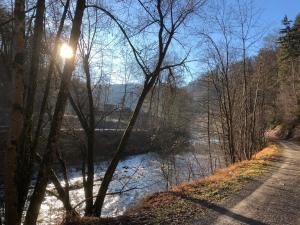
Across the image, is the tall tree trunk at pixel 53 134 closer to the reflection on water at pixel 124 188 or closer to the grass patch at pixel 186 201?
the grass patch at pixel 186 201

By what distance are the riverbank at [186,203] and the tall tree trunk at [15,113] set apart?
5.75 feet

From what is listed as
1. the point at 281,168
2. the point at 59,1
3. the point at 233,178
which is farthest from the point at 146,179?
the point at 59,1

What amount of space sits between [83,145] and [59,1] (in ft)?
13.5

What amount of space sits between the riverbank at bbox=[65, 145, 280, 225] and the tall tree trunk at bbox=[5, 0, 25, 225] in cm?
175

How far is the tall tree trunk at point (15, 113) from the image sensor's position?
20.5 ft

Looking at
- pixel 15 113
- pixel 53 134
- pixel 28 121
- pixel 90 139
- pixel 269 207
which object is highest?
pixel 15 113

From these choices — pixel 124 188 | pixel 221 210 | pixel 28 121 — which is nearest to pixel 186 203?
pixel 221 210

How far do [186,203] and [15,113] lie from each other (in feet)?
16.1

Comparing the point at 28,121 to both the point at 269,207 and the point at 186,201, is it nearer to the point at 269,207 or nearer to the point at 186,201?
the point at 186,201

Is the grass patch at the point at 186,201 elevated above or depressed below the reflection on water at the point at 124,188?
above

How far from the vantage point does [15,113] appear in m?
6.27

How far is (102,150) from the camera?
122 ft

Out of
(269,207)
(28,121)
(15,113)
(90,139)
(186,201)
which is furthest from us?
(90,139)

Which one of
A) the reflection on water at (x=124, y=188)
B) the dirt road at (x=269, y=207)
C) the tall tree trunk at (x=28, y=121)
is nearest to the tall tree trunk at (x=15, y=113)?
the tall tree trunk at (x=28, y=121)
